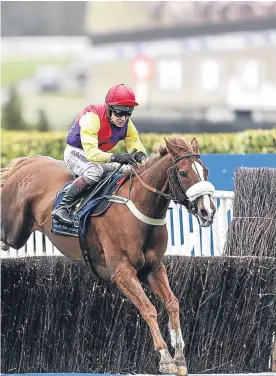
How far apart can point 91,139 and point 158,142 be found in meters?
6.73

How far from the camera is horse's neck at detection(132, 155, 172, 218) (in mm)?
9617

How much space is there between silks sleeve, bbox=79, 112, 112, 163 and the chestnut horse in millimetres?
278

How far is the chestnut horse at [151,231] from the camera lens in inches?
361

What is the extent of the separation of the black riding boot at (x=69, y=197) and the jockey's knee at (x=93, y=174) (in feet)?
0.14

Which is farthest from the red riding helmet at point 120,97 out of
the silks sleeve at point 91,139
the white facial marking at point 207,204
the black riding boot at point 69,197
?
the white facial marking at point 207,204

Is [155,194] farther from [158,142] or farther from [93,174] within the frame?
[158,142]

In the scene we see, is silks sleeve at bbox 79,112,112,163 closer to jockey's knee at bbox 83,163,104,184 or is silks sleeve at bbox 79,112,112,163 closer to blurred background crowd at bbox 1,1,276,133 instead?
jockey's knee at bbox 83,163,104,184

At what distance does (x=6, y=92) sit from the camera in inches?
1375

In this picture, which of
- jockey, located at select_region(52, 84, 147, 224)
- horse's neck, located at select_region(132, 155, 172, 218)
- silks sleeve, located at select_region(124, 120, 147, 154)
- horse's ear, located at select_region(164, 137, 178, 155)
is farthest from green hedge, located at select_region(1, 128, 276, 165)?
horse's ear, located at select_region(164, 137, 178, 155)

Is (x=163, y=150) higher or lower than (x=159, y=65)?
lower

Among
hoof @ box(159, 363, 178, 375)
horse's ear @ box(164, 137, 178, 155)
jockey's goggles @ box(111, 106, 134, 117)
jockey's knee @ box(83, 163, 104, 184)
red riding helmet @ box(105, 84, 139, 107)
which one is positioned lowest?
hoof @ box(159, 363, 178, 375)

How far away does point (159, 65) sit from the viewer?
33812mm

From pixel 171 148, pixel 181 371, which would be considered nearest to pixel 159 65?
pixel 171 148

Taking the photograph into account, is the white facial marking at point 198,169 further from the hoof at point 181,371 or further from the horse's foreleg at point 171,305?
the hoof at point 181,371
